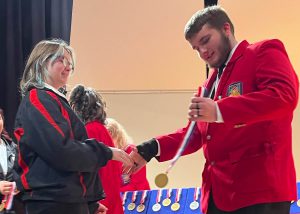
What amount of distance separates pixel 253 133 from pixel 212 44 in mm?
378

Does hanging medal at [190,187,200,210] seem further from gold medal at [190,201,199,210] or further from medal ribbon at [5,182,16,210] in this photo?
medal ribbon at [5,182,16,210]

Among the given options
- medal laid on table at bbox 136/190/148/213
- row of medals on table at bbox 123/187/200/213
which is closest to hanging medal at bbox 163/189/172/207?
row of medals on table at bbox 123/187/200/213

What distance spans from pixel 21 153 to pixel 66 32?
269 cm

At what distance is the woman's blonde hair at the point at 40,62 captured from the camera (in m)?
1.98

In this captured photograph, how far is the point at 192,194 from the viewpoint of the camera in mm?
2754

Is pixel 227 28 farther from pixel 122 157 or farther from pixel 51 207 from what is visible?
pixel 51 207

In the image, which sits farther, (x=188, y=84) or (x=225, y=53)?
(x=188, y=84)

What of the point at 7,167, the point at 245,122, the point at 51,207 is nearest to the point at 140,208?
the point at 7,167

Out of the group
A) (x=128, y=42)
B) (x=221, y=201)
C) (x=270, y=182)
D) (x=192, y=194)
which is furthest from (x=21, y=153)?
(x=128, y=42)

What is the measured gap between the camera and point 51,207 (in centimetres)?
176

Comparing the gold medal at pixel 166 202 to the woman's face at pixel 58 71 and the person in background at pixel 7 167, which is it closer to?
the person in background at pixel 7 167

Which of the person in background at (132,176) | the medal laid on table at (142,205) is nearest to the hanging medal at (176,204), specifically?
the medal laid on table at (142,205)

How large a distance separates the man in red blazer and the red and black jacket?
1.50 feet

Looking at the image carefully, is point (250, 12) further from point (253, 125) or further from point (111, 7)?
point (253, 125)
